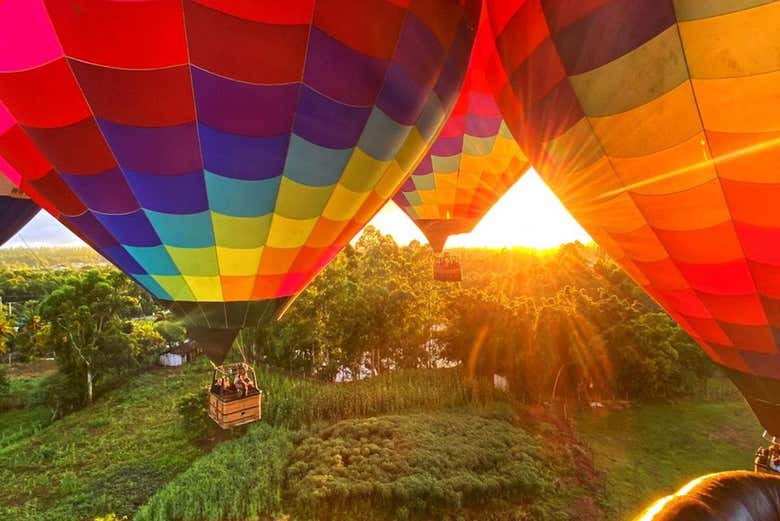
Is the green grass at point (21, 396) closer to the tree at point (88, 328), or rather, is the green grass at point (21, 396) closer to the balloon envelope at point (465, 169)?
the tree at point (88, 328)

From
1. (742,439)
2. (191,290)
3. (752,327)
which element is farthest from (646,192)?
(742,439)

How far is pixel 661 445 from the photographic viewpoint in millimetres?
7574

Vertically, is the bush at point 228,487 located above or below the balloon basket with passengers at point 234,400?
below

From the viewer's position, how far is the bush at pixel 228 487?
18.8 ft

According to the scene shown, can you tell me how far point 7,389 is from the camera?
1172 cm

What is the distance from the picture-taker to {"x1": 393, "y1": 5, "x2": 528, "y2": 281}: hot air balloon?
4980 mm

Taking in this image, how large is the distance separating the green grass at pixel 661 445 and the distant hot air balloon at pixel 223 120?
18.5 feet

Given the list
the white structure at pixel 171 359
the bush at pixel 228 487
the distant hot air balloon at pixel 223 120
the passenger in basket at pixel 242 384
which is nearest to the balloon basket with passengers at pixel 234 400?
the passenger in basket at pixel 242 384

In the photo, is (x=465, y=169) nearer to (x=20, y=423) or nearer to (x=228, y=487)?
(x=228, y=487)

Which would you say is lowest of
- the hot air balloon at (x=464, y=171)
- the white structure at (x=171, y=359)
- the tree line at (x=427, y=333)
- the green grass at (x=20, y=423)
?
the green grass at (x=20, y=423)

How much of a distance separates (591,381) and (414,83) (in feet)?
30.4

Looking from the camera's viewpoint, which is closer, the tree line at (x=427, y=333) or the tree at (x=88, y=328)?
the tree line at (x=427, y=333)

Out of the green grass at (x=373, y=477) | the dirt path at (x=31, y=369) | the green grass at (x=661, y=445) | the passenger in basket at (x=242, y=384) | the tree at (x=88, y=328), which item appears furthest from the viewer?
the dirt path at (x=31, y=369)

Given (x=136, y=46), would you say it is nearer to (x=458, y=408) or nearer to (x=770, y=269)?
(x=770, y=269)
